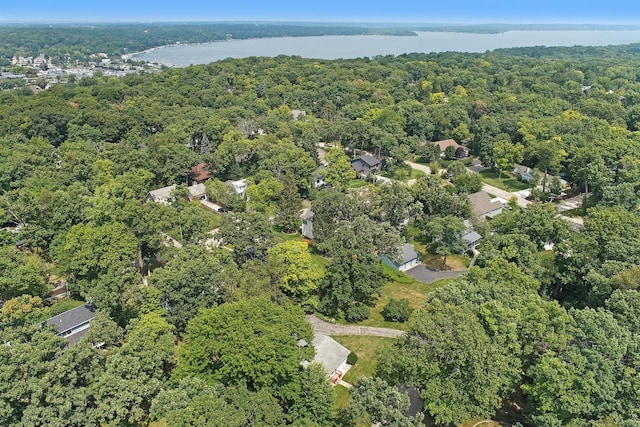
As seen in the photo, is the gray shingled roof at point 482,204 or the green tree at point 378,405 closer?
the green tree at point 378,405

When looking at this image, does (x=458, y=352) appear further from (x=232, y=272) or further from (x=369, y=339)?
(x=232, y=272)

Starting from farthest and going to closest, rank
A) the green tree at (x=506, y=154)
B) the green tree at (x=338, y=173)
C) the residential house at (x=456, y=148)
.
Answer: the residential house at (x=456, y=148)
the green tree at (x=506, y=154)
the green tree at (x=338, y=173)

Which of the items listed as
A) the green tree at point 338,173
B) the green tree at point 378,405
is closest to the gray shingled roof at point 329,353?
the green tree at point 378,405

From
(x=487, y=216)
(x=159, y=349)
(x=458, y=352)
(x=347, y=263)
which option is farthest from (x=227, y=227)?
(x=487, y=216)

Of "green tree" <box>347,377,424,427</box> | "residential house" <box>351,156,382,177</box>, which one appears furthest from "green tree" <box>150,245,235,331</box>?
"residential house" <box>351,156,382,177</box>

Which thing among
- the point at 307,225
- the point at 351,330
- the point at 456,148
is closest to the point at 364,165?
the point at 456,148

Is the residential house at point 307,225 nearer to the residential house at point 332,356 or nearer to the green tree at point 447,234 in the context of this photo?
the green tree at point 447,234

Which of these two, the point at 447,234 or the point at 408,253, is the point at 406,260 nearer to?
the point at 408,253
